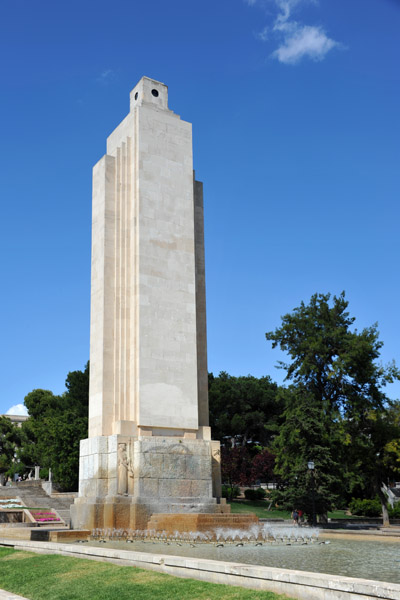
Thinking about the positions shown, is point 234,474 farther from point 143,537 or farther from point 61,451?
point 143,537

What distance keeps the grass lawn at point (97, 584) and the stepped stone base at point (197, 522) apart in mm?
5392

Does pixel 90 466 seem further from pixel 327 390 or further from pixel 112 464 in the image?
pixel 327 390

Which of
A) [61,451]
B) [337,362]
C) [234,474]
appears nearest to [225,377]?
[234,474]

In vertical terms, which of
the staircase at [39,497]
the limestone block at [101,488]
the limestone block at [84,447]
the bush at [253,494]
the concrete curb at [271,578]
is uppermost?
the limestone block at [84,447]

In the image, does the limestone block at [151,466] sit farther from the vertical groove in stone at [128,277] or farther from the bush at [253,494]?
the bush at [253,494]

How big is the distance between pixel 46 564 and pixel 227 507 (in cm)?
960

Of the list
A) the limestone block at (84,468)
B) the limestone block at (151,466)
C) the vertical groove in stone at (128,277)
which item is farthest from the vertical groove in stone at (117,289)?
the limestone block at (151,466)

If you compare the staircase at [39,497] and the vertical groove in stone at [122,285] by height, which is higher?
the vertical groove in stone at [122,285]

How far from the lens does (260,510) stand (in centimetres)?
4203

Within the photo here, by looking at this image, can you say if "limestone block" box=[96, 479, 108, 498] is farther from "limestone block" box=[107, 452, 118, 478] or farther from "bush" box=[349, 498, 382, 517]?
"bush" box=[349, 498, 382, 517]

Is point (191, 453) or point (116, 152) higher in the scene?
point (116, 152)

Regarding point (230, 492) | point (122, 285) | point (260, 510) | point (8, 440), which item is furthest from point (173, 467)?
point (8, 440)

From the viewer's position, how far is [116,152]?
2202 centimetres

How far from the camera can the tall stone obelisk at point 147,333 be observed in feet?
60.3
